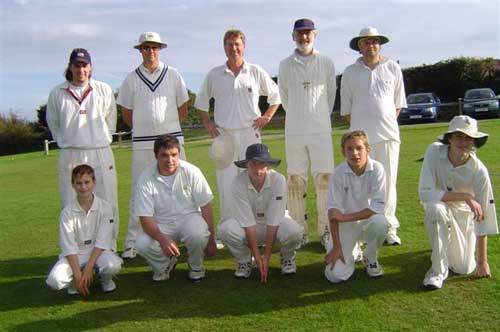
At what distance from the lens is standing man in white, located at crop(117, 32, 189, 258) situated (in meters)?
5.53

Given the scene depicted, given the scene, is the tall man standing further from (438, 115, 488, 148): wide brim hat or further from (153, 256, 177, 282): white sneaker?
(438, 115, 488, 148): wide brim hat

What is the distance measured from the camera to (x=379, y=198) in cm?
445

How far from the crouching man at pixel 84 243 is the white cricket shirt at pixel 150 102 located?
36.7 inches

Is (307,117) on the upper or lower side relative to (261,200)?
upper

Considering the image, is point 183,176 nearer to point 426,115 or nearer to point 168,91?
point 168,91

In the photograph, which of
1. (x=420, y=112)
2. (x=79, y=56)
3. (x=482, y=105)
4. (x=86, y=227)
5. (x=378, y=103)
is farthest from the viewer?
(x=420, y=112)

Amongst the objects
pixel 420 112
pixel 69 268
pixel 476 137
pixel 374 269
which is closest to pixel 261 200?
pixel 374 269

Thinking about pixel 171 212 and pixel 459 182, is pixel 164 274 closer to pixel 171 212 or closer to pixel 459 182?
pixel 171 212

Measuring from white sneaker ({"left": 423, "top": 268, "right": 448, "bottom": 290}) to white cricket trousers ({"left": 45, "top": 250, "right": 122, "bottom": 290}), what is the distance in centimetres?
247

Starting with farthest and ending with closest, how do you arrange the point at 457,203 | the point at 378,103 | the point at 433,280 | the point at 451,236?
1. the point at 378,103
2. the point at 457,203
3. the point at 451,236
4. the point at 433,280

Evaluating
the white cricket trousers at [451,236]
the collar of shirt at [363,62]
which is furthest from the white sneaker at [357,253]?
the collar of shirt at [363,62]

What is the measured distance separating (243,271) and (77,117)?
2.16 m

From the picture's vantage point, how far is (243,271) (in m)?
4.73

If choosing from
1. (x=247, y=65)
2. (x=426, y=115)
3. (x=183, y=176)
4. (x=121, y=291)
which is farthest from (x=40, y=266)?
(x=426, y=115)
